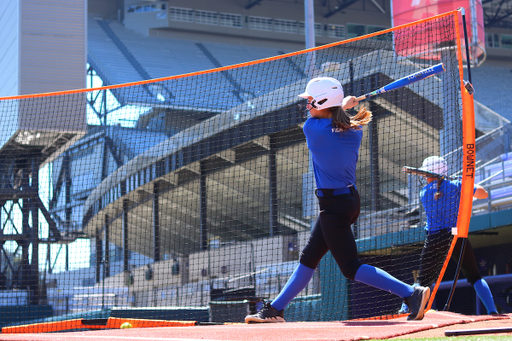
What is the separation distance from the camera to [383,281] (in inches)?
185

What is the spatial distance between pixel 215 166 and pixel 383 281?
20.4 meters

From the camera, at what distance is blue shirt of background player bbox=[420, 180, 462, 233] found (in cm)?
666

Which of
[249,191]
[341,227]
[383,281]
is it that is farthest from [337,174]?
[249,191]

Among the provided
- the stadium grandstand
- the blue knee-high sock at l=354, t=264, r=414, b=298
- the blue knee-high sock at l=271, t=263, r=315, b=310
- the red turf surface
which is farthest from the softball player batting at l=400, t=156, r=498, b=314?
the stadium grandstand

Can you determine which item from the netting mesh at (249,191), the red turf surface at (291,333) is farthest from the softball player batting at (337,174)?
the netting mesh at (249,191)

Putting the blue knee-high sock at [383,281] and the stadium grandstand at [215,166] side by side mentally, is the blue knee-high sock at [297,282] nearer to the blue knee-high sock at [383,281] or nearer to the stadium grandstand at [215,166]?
the blue knee-high sock at [383,281]

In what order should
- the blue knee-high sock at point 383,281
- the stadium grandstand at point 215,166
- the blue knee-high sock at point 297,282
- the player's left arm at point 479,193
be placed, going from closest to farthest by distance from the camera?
1. the blue knee-high sock at point 383,281
2. the blue knee-high sock at point 297,282
3. the player's left arm at point 479,193
4. the stadium grandstand at point 215,166

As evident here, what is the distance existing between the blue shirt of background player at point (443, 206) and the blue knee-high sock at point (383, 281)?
2.15 meters

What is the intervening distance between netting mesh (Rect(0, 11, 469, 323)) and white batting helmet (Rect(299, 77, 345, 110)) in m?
2.52

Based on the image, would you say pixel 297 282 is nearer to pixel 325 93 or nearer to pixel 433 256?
pixel 325 93

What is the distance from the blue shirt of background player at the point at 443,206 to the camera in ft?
21.8

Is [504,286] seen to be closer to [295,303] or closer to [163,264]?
[295,303]

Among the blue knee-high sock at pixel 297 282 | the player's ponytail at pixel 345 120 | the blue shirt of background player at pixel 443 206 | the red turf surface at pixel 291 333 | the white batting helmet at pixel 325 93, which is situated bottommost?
the red turf surface at pixel 291 333

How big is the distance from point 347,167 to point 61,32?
53.2ft
